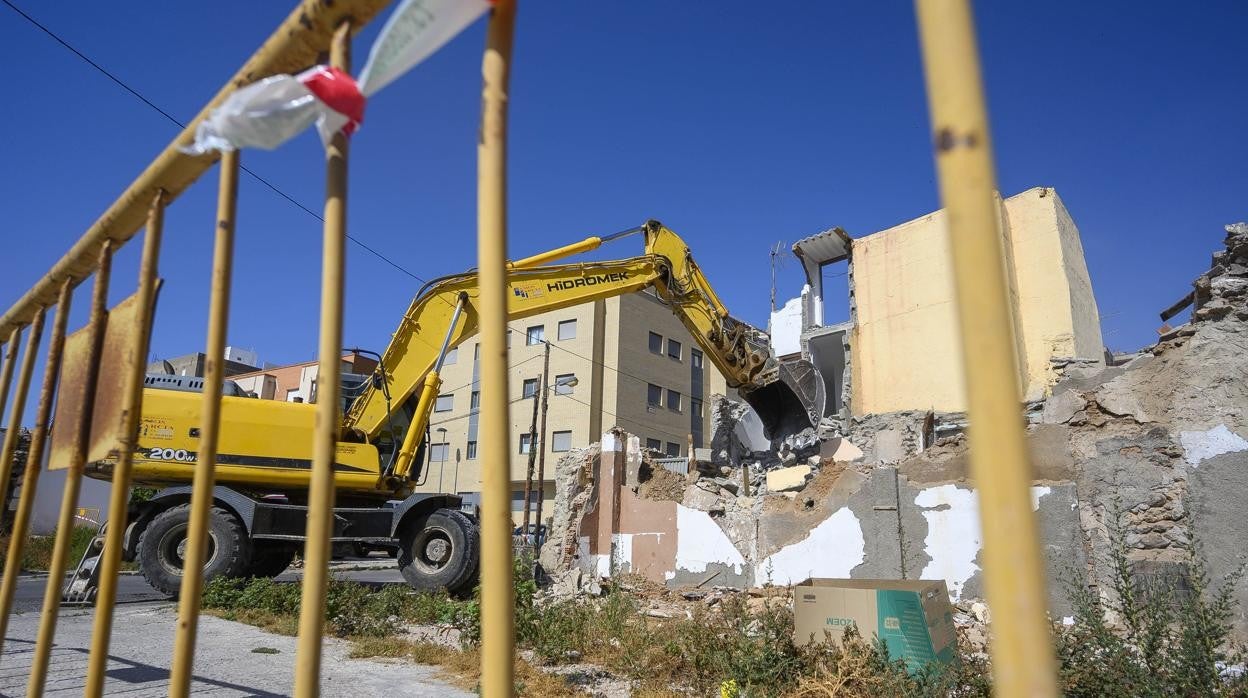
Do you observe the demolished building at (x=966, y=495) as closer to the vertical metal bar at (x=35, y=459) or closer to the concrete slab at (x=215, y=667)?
the concrete slab at (x=215, y=667)

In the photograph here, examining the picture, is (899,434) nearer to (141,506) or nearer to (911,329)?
(911,329)

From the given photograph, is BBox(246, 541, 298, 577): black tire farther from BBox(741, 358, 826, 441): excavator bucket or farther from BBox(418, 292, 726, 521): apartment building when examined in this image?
BBox(418, 292, 726, 521): apartment building

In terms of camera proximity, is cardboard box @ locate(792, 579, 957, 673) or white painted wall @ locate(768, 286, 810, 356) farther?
white painted wall @ locate(768, 286, 810, 356)

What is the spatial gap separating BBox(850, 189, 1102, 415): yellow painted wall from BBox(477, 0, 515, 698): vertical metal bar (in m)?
18.1

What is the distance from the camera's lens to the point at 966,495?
9.35 meters

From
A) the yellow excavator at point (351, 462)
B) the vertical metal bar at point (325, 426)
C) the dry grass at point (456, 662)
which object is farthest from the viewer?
the yellow excavator at point (351, 462)

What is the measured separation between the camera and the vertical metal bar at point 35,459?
2178 millimetres

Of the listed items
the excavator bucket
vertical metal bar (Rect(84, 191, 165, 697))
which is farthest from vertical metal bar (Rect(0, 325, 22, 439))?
the excavator bucket

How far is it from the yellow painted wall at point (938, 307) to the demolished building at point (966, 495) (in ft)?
16.9

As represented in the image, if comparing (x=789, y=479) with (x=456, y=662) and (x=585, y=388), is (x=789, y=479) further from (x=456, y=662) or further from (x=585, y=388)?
(x=585, y=388)

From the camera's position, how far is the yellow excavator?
927cm

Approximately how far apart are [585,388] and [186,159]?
33210mm

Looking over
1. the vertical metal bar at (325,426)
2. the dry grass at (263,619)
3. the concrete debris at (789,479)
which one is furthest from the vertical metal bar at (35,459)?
the concrete debris at (789,479)

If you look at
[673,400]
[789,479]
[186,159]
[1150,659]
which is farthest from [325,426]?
[673,400]
